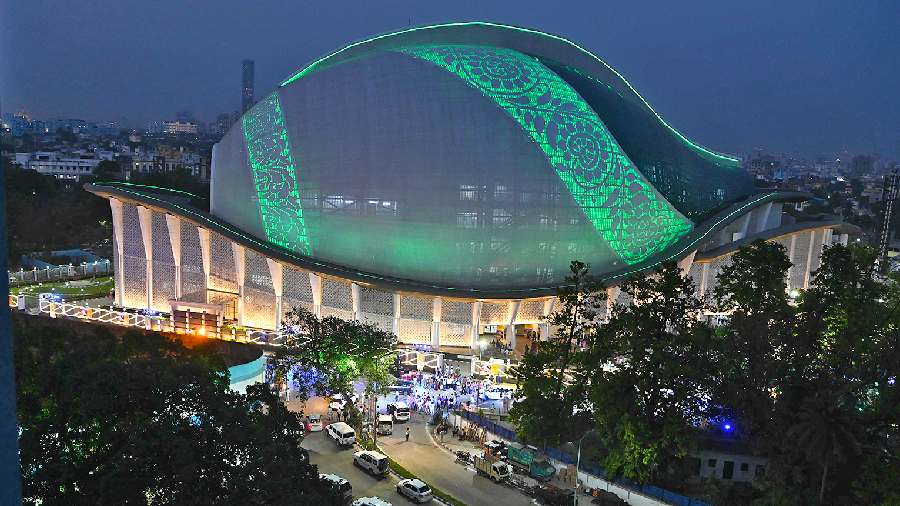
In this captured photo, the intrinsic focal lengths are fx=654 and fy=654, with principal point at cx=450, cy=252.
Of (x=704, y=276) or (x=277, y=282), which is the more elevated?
(x=704, y=276)

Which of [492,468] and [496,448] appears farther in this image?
[496,448]

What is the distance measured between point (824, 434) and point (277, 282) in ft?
71.8

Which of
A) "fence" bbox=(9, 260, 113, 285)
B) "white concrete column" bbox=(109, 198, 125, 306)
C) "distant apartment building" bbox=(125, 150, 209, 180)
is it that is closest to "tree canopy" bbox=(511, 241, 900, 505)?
"white concrete column" bbox=(109, 198, 125, 306)

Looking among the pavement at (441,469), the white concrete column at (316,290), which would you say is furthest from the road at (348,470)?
the white concrete column at (316,290)

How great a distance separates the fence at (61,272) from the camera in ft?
127

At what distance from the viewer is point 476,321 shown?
2823cm

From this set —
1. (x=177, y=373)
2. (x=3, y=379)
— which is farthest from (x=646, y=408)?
(x=3, y=379)

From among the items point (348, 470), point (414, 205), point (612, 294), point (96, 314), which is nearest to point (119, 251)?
point (96, 314)

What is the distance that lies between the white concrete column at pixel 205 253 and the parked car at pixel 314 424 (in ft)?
38.2

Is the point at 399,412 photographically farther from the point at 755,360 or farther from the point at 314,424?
the point at 755,360

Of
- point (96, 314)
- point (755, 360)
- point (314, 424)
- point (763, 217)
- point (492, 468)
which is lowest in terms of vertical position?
point (314, 424)

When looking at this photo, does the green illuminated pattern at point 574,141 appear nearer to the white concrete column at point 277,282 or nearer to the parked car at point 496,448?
the white concrete column at point 277,282

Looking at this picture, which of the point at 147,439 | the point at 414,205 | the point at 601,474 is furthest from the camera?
the point at 414,205

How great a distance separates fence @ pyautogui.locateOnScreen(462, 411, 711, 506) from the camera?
55.5 feet
